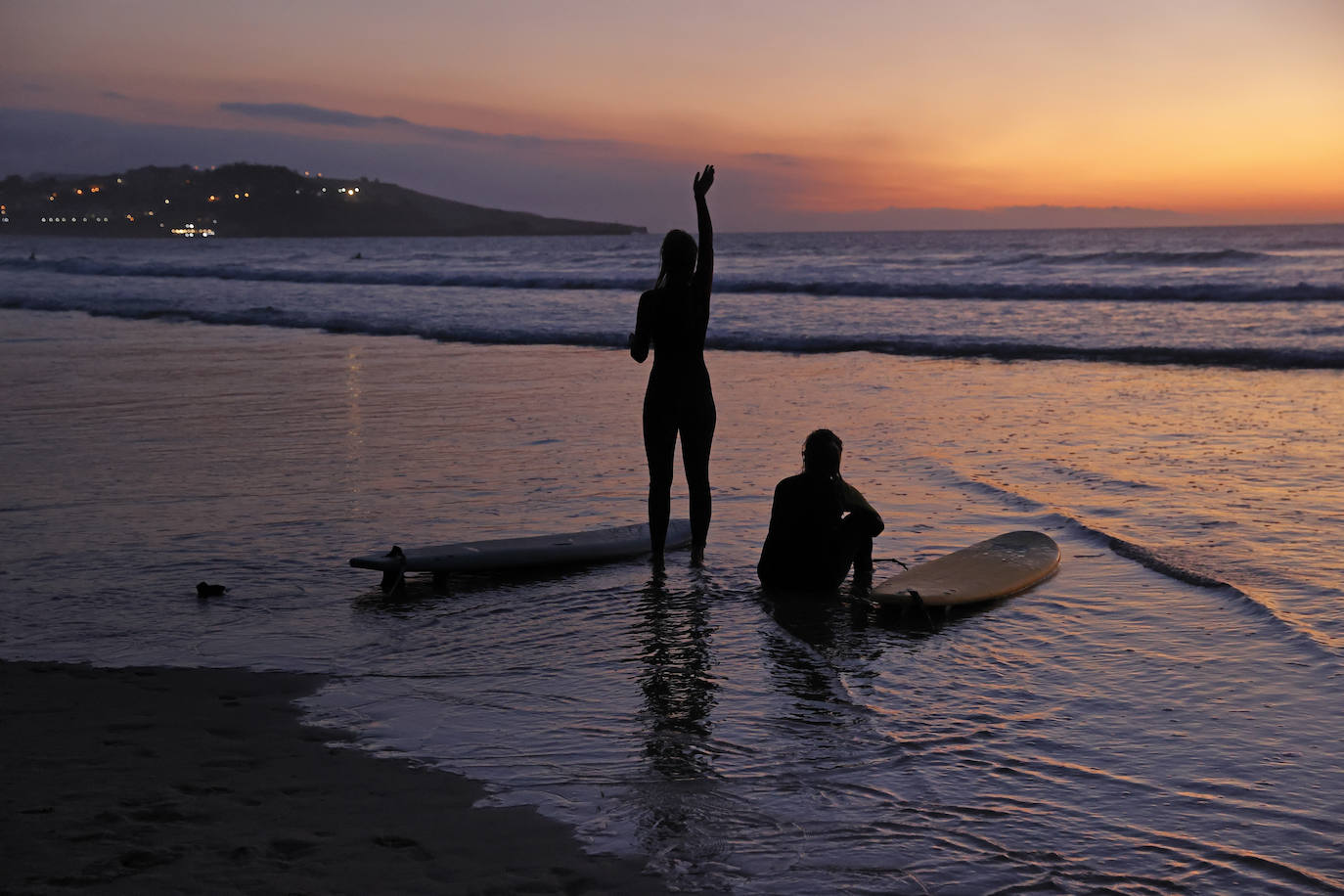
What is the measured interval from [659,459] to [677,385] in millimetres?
423

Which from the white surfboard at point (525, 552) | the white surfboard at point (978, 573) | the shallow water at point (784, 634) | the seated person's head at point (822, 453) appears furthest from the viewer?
the white surfboard at point (525, 552)

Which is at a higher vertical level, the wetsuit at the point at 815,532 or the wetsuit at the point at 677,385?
the wetsuit at the point at 677,385

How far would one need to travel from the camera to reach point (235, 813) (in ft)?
10.6

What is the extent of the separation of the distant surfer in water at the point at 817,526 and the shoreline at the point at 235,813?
2.54 meters

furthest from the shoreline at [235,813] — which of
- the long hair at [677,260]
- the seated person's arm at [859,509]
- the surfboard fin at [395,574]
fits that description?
the long hair at [677,260]

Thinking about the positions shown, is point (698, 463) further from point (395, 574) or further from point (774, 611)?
point (395, 574)

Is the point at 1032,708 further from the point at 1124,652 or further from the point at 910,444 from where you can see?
the point at 910,444

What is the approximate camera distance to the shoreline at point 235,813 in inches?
113

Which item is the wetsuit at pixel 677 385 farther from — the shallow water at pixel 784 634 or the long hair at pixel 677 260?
the shallow water at pixel 784 634

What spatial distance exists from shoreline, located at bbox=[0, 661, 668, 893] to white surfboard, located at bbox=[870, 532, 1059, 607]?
8.55 ft

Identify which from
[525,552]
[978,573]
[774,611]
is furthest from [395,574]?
[978,573]

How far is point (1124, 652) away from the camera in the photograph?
480 centimetres

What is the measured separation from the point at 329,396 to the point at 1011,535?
347 inches

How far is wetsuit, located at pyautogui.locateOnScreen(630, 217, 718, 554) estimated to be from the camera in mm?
6043
